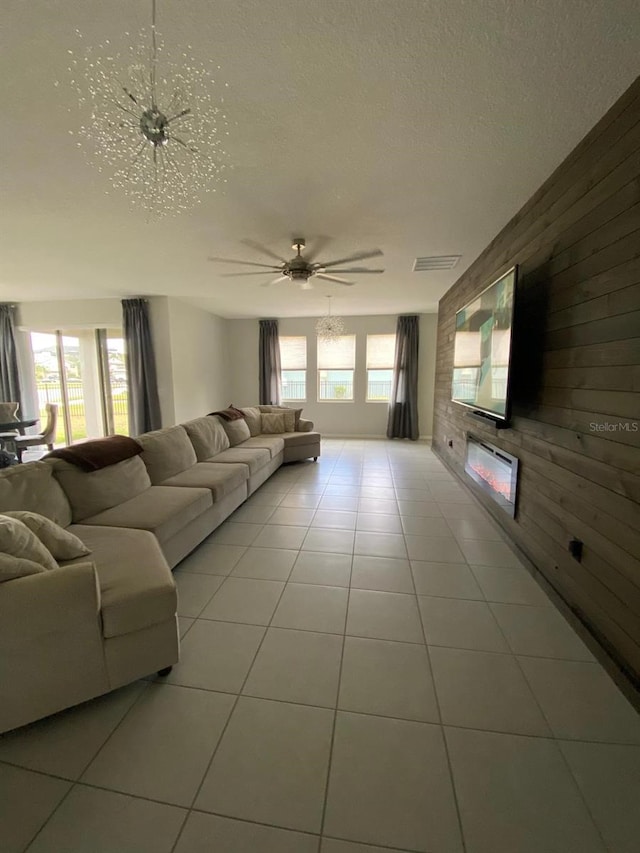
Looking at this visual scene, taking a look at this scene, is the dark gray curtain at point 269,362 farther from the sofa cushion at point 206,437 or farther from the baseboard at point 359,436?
the sofa cushion at point 206,437

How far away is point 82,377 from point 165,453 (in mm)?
4572

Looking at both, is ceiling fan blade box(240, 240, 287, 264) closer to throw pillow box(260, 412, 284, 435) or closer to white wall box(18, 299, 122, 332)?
throw pillow box(260, 412, 284, 435)

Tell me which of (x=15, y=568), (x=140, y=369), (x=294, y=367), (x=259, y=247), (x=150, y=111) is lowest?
(x=15, y=568)

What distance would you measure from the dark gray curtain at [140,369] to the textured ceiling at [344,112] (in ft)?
6.99

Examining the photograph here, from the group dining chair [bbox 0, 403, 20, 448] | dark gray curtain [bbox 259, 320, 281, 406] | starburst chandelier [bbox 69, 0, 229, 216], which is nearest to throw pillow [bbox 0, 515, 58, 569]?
starburst chandelier [bbox 69, 0, 229, 216]

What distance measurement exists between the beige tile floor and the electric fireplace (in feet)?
2.26

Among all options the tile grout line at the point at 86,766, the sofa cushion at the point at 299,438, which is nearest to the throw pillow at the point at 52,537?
the tile grout line at the point at 86,766

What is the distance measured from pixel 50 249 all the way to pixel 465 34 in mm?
3939

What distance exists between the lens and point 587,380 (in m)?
1.78

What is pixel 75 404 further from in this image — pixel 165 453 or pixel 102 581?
pixel 102 581

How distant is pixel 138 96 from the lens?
1479 millimetres

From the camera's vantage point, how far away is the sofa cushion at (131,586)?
4.53ft

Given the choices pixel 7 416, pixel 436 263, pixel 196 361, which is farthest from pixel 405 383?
pixel 7 416

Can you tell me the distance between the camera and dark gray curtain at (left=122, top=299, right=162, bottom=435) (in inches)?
214
